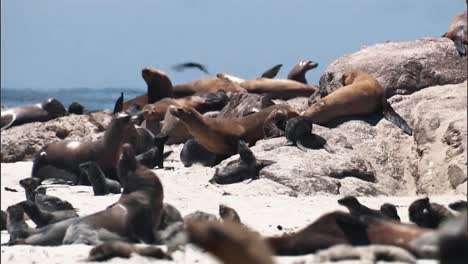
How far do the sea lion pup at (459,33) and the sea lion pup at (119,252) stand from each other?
28.0 ft

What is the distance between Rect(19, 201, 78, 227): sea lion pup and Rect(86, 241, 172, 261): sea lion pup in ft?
6.09

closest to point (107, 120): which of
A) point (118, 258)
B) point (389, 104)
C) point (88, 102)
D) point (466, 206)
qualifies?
point (389, 104)

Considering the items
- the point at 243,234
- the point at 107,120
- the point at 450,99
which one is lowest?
the point at 107,120

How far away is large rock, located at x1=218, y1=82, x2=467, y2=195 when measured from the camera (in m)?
11.2

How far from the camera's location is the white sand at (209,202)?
23.2 ft

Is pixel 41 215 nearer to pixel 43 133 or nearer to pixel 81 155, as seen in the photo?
pixel 81 155

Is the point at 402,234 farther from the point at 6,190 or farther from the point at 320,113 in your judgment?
the point at 320,113

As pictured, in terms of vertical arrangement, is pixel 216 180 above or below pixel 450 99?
below

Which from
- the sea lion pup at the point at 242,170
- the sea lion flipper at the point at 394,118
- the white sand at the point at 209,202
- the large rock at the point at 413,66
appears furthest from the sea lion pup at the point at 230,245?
the large rock at the point at 413,66

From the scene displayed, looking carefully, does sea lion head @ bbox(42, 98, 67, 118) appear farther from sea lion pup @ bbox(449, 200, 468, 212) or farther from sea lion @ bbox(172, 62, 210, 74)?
sea lion pup @ bbox(449, 200, 468, 212)

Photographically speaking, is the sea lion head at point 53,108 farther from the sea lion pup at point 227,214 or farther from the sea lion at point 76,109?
the sea lion pup at point 227,214

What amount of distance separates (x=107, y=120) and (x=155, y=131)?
4.66ft

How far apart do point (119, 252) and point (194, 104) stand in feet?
33.5

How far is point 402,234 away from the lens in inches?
240
